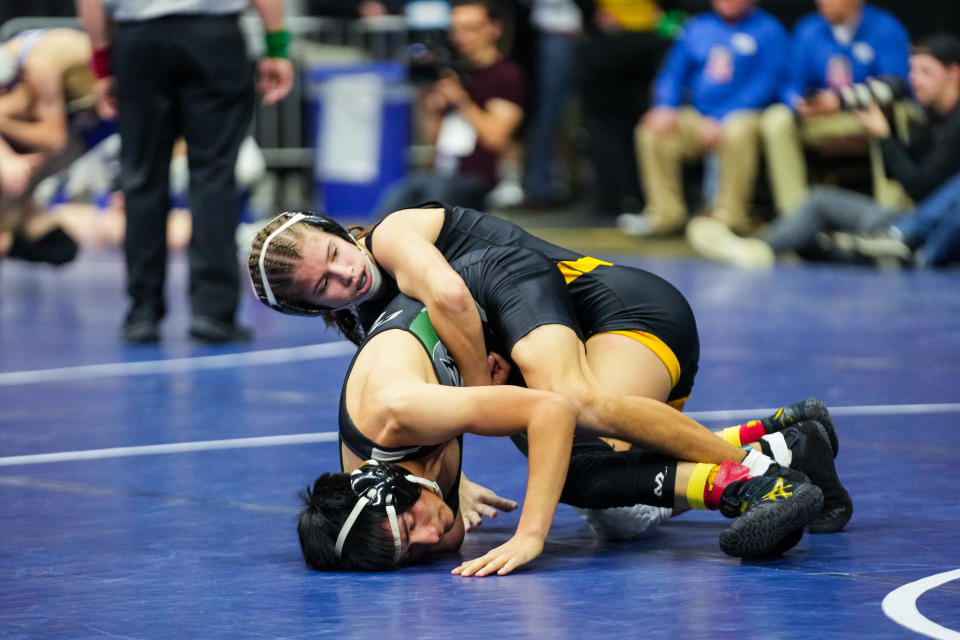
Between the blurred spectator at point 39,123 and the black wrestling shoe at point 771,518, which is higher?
the black wrestling shoe at point 771,518

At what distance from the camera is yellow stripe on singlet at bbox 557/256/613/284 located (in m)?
3.92

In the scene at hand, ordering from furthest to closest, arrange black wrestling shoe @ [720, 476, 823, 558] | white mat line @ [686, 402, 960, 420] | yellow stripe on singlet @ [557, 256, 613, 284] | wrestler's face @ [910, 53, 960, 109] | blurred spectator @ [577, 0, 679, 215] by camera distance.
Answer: blurred spectator @ [577, 0, 679, 215] → wrestler's face @ [910, 53, 960, 109] → white mat line @ [686, 402, 960, 420] → yellow stripe on singlet @ [557, 256, 613, 284] → black wrestling shoe @ [720, 476, 823, 558]

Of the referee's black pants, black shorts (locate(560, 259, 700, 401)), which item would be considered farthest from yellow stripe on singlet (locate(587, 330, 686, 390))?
the referee's black pants

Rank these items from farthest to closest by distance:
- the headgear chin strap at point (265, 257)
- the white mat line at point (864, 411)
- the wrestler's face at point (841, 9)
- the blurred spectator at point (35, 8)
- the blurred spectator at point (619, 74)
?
the blurred spectator at point (35, 8), the blurred spectator at point (619, 74), the wrestler's face at point (841, 9), the white mat line at point (864, 411), the headgear chin strap at point (265, 257)

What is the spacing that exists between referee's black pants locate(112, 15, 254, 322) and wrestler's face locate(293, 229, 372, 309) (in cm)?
323

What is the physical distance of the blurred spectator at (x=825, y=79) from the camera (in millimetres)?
9820

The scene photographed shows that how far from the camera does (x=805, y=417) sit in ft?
12.1

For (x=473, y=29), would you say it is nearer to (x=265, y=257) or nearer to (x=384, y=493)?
(x=265, y=257)

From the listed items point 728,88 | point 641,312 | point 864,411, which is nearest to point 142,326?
point 864,411

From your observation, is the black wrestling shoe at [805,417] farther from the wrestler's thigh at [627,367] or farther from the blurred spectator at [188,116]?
the blurred spectator at [188,116]

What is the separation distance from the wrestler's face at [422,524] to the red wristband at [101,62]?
4.11 meters

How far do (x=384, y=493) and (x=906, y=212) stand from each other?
6772 millimetres

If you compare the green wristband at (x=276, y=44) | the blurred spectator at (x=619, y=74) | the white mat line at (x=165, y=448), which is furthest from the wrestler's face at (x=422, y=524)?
the blurred spectator at (x=619, y=74)

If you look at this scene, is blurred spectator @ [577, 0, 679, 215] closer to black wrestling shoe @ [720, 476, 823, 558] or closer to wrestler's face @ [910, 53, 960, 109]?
wrestler's face @ [910, 53, 960, 109]
